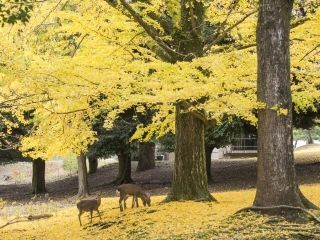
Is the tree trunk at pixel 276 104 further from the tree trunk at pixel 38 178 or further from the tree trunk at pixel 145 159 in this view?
the tree trunk at pixel 145 159

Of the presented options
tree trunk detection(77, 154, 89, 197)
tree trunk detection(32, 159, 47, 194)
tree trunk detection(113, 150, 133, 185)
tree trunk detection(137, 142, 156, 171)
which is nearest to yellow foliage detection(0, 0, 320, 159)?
tree trunk detection(77, 154, 89, 197)

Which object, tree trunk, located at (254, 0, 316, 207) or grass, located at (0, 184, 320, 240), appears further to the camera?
tree trunk, located at (254, 0, 316, 207)

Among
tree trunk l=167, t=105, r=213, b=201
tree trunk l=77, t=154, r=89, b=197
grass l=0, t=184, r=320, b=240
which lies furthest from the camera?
tree trunk l=77, t=154, r=89, b=197

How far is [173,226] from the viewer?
9430 mm

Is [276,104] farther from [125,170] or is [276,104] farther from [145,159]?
[145,159]

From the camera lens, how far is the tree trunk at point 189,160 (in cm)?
1238

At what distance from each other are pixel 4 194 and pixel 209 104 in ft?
73.1

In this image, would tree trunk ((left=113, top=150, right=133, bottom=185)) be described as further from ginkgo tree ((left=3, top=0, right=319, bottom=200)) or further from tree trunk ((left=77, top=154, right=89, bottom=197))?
ginkgo tree ((left=3, top=0, right=319, bottom=200))

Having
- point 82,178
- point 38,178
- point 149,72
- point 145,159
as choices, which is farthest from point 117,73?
point 145,159

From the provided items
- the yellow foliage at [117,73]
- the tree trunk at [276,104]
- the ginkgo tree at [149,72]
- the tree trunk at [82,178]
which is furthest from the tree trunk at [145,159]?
the tree trunk at [276,104]

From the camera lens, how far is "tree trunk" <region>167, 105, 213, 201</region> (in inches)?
488

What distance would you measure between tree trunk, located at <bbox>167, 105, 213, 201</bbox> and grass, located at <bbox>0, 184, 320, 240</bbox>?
1.74 ft

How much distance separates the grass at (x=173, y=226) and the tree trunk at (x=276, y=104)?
1.89 ft

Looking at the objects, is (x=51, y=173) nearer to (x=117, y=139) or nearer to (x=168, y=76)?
(x=117, y=139)
